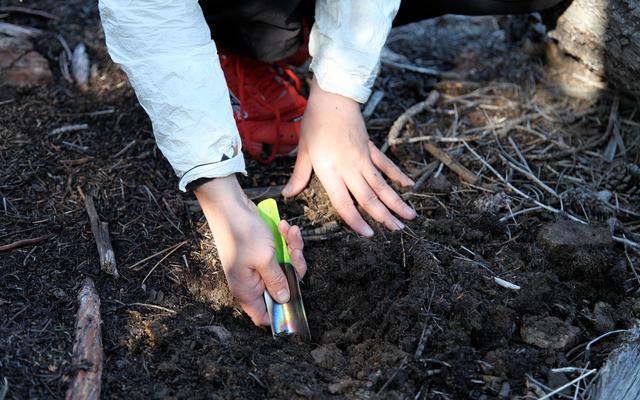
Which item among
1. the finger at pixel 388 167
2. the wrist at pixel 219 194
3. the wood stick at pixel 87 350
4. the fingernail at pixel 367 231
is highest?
the wrist at pixel 219 194

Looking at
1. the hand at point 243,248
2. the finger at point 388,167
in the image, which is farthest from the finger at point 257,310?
the finger at point 388,167

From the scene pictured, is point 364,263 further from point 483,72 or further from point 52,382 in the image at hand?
point 483,72

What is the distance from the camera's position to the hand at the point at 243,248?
168cm

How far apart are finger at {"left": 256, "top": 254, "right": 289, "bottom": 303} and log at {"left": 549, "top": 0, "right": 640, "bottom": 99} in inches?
58.5

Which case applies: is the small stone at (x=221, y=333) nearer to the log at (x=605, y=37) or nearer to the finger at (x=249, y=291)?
the finger at (x=249, y=291)

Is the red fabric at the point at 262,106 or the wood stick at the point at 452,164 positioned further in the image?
the red fabric at the point at 262,106

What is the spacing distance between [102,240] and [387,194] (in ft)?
2.82

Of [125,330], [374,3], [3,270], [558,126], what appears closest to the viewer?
[125,330]

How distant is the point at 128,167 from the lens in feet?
7.12

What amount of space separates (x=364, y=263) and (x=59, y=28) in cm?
183

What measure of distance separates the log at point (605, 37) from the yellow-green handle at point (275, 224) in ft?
4.49

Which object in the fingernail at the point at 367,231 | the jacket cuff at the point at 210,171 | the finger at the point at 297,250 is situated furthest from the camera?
the fingernail at the point at 367,231

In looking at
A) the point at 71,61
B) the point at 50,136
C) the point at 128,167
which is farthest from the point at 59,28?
the point at 128,167

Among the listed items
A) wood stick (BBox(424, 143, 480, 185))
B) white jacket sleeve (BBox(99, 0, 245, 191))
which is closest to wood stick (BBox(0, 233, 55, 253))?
white jacket sleeve (BBox(99, 0, 245, 191))
